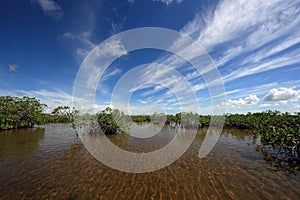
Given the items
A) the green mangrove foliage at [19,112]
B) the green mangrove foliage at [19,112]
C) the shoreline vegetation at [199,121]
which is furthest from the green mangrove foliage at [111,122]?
the green mangrove foliage at [19,112]

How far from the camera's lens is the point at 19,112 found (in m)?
27.4

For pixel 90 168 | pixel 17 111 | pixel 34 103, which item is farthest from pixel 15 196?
pixel 34 103

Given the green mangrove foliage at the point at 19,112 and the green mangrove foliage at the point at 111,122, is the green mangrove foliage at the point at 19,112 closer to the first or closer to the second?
the green mangrove foliage at the point at 19,112

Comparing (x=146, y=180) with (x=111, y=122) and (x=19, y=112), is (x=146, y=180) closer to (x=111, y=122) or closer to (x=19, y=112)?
(x=111, y=122)

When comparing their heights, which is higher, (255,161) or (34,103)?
(34,103)

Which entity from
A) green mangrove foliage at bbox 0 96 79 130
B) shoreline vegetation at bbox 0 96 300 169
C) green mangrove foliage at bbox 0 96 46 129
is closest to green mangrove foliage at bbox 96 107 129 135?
shoreline vegetation at bbox 0 96 300 169

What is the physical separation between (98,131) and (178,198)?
16711 mm

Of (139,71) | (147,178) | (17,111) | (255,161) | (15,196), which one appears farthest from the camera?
(17,111)

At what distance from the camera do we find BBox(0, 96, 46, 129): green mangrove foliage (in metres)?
24.8

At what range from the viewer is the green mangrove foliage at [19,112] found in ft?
81.2

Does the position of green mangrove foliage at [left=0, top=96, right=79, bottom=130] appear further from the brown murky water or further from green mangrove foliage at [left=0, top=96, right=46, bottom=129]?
the brown murky water

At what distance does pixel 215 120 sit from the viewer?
113 ft

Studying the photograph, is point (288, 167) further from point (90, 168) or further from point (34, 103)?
point (34, 103)

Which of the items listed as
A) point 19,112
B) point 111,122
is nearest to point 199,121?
point 111,122
